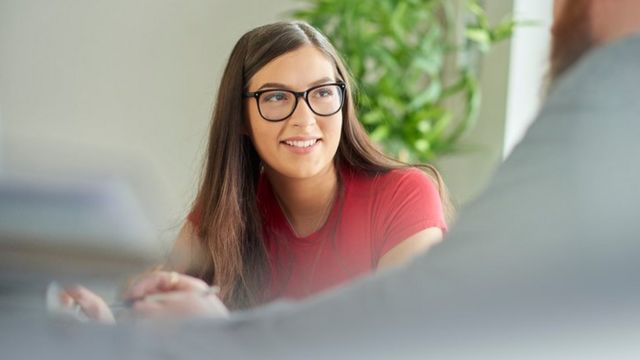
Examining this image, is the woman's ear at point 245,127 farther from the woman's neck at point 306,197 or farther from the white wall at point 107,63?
the white wall at point 107,63

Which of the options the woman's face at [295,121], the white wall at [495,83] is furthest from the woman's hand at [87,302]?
the white wall at [495,83]

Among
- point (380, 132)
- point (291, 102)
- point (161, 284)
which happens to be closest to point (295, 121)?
point (291, 102)

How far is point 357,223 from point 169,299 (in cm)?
37

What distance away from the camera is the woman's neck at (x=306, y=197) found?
590 mm

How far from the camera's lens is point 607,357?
0.76 ft

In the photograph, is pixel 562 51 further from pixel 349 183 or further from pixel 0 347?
pixel 349 183

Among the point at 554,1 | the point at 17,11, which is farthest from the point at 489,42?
the point at 554,1

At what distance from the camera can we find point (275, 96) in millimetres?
512

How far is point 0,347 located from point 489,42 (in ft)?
3.60

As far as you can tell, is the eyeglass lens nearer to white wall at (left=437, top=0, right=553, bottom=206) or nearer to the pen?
the pen

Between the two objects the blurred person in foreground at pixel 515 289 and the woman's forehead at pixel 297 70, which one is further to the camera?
the woman's forehead at pixel 297 70

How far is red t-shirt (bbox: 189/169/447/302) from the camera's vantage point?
50 centimetres

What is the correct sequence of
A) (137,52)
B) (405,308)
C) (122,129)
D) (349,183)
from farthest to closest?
(137,52), (122,129), (349,183), (405,308)

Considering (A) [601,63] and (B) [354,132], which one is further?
(B) [354,132]
